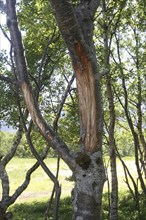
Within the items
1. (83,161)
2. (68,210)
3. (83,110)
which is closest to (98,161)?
(83,161)

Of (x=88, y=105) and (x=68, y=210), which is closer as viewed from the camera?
(x=88, y=105)

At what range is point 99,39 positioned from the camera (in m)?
16.0

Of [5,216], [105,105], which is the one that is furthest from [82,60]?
[105,105]

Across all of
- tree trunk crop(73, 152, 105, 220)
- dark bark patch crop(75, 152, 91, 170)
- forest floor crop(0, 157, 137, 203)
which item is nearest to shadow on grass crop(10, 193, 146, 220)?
forest floor crop(0, 157, 137, 203)

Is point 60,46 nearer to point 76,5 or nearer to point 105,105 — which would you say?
point 76,5

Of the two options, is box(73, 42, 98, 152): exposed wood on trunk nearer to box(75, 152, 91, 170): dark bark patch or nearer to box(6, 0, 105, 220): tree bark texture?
box(6, 0, 105, 220): tree bark texture

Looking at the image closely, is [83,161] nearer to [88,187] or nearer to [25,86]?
[88,187]

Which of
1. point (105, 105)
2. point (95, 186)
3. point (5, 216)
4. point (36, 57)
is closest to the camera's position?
point (95, 186)

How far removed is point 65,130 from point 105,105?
10.9 feet

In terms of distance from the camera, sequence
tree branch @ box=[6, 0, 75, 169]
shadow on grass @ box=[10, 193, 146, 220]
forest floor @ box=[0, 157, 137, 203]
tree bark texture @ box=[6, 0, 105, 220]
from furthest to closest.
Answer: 1. forest floor @ box=[0, 157, 137, 203]
2. shadow on grass @ box=[10, 193, 146, 220]
3. tree branch @ box=[6, 0, 75, 169]
4. tree bark texture @ box=[6, 0, 105, 220]

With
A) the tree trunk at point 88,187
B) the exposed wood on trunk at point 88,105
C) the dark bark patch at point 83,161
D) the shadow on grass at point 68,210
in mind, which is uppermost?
the exposed wood on trunk at point 88,105

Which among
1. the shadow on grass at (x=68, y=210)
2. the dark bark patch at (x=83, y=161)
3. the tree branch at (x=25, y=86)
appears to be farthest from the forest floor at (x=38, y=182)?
the dark bark patch at (x=83, y=161)

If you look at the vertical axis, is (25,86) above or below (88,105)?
above

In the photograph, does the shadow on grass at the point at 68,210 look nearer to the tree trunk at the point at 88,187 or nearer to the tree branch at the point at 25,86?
the tree trunk at the point at 88,187
